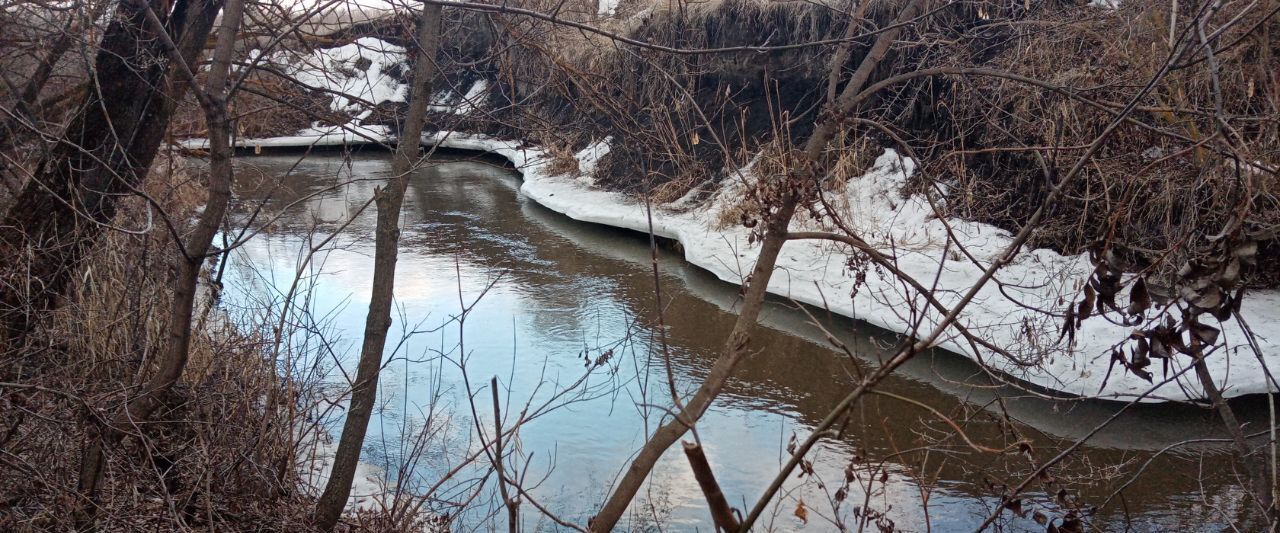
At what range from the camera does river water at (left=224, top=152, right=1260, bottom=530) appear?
15.6 ft

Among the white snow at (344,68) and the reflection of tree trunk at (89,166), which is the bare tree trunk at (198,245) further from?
the reflection of tree trunk at (89,166)

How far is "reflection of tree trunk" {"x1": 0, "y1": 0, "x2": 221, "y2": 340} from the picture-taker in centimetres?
395

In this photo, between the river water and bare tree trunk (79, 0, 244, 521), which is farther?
the river water

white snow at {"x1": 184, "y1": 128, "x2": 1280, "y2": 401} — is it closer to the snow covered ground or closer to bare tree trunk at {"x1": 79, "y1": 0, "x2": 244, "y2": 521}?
the snow covered ground

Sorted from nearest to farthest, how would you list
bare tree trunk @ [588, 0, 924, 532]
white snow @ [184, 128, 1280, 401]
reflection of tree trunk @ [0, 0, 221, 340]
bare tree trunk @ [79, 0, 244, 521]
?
bare tree trunk @ [588, 0, 924, 532] → bare tree trunk @ [79, 0, 244, 521] → reflection of tree trunk @ [0, 0, 221, 340] → white snow @ [184, 128, 1280, 401]

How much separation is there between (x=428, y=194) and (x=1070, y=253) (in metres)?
8.87

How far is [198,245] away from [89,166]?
1.80 m

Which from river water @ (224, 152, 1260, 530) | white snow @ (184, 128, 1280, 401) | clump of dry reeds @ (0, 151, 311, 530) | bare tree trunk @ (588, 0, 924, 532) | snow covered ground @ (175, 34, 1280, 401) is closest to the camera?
bare tree trunk @ (588, 0, 924, 532)

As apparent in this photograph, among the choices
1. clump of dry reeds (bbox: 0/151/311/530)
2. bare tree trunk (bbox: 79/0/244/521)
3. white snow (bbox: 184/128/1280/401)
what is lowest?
clump of dry reeds (bbox: 0/151/311/530)

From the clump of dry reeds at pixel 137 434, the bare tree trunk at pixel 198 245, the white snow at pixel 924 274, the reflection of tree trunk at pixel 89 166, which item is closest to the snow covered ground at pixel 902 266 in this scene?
the white snow at pixel 924 274

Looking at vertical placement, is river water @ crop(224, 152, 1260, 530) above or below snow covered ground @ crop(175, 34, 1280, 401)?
below

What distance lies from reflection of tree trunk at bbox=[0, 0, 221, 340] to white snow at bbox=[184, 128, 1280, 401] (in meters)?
0.77

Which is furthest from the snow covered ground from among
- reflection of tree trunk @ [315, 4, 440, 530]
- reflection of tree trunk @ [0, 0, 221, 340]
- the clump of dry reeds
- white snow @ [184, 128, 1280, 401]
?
the clump of dry reeds

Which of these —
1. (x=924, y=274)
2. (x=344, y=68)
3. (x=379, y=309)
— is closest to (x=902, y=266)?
(x=924, y=274)
